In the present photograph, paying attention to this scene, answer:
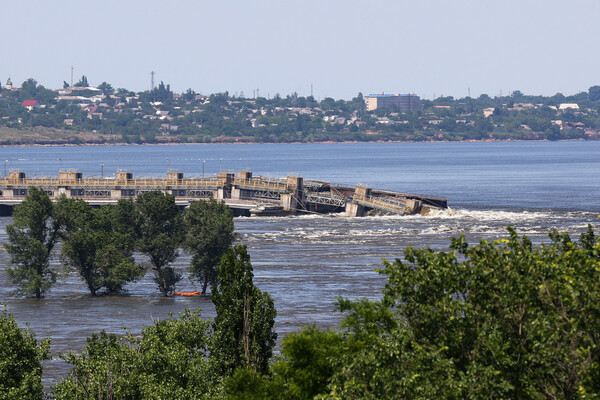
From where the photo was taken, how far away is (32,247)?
6769 cm

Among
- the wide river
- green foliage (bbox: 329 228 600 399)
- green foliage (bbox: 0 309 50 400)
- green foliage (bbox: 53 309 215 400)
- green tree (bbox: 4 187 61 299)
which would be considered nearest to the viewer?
green foliage (bbox: 329 228 600 399)

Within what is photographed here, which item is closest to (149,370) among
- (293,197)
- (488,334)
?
(488,334)

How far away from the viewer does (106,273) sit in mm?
69688

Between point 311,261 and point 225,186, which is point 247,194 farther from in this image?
point 311,261

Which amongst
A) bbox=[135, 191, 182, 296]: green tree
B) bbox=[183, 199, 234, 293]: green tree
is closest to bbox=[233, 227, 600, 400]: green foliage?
bbox=[183, 199, 234, 293]: green tree

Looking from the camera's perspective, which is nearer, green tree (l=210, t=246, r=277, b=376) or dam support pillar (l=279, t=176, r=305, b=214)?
green tree (l=210, t=246, r=277, b=376)

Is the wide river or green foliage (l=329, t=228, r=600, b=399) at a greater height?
green foliage (l=329, t=228, r=600, b=399)

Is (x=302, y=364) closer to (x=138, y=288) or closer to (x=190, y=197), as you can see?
(x=138, y=288)

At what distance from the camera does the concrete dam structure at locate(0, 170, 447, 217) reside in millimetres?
130000

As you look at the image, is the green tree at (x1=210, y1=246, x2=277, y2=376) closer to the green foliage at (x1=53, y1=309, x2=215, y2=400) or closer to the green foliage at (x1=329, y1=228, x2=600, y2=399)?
the green foliage at (x1=53, y1=309, x2=215, y2=400)

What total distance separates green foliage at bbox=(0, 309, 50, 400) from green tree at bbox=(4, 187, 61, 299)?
34.1m

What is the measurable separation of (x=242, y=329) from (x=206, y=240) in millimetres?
34682

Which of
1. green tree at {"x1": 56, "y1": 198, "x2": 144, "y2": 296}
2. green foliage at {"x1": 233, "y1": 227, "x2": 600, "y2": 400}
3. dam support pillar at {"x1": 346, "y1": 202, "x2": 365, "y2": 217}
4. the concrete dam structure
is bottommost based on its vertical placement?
dam support pillar at {"x1": 346, "y1": 202, "x2": 365, "y2": 217}

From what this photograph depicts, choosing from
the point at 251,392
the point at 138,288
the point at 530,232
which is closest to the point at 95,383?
the point at 251,392
